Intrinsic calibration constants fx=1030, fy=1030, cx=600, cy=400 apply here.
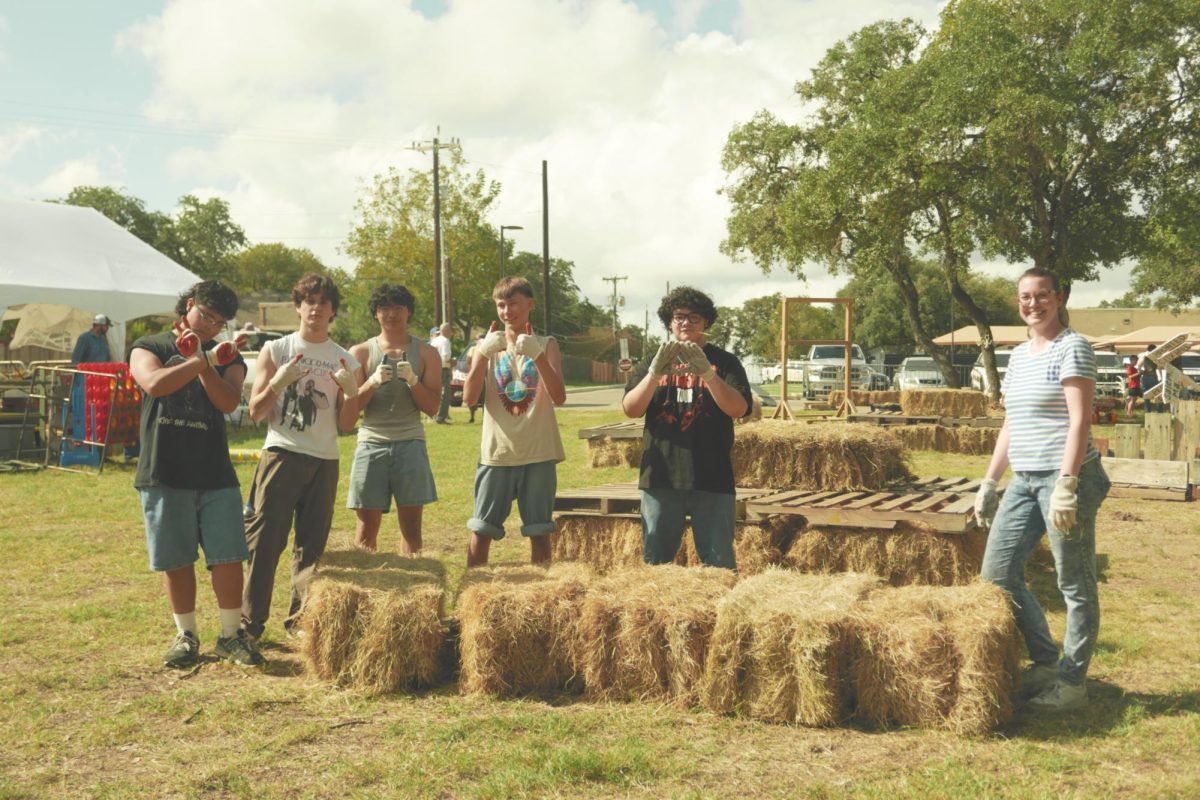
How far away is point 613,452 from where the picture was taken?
14.1 meters

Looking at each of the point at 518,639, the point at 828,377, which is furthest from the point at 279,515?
the point at 828,377

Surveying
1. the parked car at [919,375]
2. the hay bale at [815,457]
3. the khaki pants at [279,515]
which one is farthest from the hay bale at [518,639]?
the parked car at [919,375]

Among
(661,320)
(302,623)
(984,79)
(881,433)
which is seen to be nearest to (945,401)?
(984,79)

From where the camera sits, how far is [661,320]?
17.5 ft

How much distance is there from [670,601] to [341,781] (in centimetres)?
158

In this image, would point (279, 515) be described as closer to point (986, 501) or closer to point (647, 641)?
point (647, 641)

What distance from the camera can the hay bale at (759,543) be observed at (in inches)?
274

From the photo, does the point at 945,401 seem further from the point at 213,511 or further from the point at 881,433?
the point at 213,511

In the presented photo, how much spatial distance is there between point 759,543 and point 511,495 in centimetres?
212

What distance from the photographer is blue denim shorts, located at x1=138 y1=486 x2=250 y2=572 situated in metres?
4.91

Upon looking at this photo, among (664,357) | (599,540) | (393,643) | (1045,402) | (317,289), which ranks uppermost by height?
(317,289)

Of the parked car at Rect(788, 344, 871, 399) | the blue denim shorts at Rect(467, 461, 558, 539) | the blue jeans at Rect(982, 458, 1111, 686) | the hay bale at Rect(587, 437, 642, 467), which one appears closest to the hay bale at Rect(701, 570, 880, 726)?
the blue jeans at Rect(982, 458, 1111, 686)

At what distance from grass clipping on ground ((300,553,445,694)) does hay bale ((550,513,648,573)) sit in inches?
95.8

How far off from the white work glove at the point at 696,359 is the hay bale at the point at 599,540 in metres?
2.37
